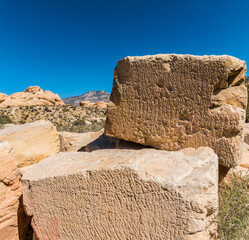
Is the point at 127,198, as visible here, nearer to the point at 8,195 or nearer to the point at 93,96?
the point at 8,195

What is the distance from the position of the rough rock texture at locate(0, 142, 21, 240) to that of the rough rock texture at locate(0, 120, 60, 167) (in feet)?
2.01

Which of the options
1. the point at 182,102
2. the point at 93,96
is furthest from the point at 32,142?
the point at 93,96

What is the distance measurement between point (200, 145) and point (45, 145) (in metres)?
2.38

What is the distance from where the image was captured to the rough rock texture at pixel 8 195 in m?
1.91

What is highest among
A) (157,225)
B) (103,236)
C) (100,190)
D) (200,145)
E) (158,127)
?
(158,127)

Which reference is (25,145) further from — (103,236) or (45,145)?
(103,236)

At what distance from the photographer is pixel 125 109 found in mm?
2367

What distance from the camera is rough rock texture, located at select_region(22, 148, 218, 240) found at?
1209 mm

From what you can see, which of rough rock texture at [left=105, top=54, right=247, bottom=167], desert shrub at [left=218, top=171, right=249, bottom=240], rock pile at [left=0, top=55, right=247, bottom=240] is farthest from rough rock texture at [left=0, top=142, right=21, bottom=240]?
desert shrub at [left=218, top=171, right=249, bottom=240]

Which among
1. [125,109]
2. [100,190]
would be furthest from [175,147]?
[100,190]

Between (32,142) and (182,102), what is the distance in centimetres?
234

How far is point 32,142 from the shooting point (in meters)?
2.85

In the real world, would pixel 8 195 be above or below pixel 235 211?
above

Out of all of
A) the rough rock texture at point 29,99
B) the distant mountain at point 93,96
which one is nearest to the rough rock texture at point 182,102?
the rough rock texture at point 29,99
